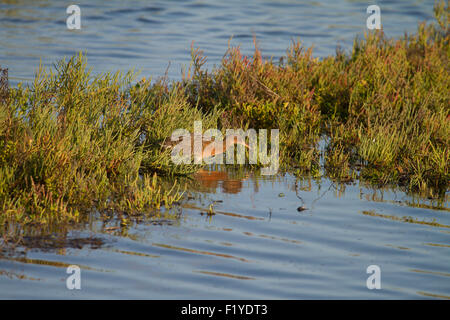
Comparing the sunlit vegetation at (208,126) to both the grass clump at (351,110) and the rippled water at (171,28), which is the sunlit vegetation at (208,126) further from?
the rippled water at (171,28)

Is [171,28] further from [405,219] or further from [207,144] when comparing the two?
[405,219]

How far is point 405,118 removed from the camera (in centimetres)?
995

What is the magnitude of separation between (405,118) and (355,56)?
159 inches

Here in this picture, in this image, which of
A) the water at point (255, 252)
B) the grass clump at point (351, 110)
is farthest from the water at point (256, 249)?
the grass clump at point (351, 110)

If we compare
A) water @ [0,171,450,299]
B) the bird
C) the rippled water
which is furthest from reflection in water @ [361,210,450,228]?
the rippled water

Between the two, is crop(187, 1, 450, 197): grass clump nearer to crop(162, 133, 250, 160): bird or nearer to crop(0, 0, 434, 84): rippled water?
crop(162, 133, 250, 160): bird

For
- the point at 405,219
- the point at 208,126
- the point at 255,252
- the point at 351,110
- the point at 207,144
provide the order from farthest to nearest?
the point at 351,110, the point at 208,126, the point at 207,144, the point at 405,219, the point at 255,252

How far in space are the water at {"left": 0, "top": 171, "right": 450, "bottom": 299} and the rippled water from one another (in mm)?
7671

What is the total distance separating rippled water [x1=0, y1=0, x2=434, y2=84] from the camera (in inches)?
644

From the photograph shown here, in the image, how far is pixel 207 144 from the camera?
8.24 meters

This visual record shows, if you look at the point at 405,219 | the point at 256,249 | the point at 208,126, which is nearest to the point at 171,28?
the point at 208,126

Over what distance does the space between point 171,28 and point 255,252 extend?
52.9ft
